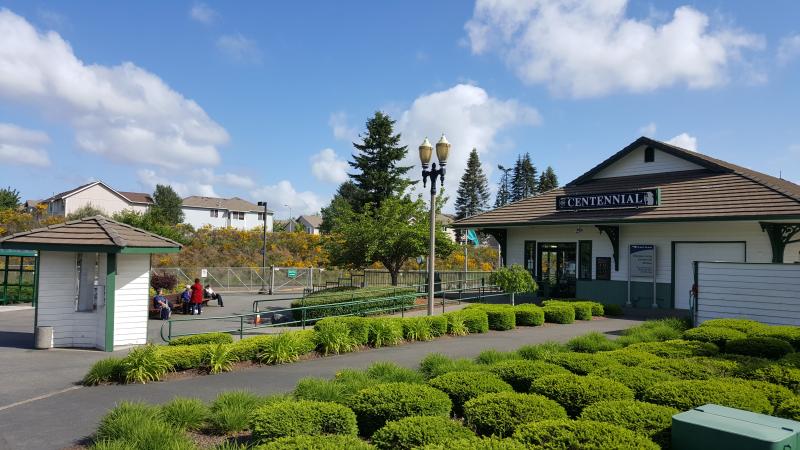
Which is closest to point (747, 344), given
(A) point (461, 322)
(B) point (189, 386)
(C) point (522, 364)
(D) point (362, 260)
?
(C) point (522, 364)

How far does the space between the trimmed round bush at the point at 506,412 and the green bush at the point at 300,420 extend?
1268mm

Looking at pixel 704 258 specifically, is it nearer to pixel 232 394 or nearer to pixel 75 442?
pixel 232 394

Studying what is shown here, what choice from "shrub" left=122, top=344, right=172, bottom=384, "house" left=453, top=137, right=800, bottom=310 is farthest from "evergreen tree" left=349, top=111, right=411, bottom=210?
"shrub" left=122, top=344, right=172, bottom=384

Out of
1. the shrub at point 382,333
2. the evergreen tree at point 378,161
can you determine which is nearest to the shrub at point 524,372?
the shrub at point 382,333

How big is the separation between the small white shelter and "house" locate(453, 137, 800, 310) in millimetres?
15190

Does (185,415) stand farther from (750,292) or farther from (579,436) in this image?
(750,292)

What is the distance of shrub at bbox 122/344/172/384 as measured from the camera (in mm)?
9883

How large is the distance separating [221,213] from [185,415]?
287 feet

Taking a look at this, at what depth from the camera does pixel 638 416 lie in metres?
5.18

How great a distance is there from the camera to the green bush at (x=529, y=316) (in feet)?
55.4

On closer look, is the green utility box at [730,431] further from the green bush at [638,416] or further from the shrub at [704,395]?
the shrub at [704,395]

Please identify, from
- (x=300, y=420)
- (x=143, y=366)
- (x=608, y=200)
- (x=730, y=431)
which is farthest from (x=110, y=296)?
(x=608, y=200)

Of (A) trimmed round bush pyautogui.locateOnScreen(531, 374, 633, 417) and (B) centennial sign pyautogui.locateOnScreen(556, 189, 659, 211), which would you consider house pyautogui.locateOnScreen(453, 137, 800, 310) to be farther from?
(A) trimmed round bush pyautogui.locateOnScreen(531, 374, 633, 417)

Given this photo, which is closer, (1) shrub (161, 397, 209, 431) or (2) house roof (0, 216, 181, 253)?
(1) shrub (161, 397, 209, 431)
